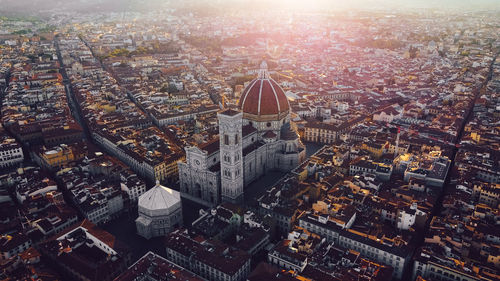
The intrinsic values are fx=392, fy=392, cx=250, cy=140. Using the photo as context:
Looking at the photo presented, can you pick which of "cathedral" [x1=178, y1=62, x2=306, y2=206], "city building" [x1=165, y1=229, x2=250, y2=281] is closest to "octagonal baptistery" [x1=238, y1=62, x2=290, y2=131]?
"cathedral" [x1=178, y1=62, x2=306, y2=206]

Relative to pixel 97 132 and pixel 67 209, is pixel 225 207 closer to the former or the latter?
pixel 67 209

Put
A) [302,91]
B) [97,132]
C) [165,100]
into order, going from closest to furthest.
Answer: [97,132] < [165,100] < [302,91]

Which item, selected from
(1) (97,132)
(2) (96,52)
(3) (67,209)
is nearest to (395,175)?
(3) (67,209)

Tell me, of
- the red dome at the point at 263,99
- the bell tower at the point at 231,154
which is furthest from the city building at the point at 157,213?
the red dome at the point at 263,99

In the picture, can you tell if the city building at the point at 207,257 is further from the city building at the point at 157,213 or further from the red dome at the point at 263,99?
the red dome at the point at 263,99

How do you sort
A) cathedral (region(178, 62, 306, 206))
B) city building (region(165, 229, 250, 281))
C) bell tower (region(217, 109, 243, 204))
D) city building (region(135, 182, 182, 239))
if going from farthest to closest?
cathedral (region(178, 62, 306, 206))
bell tower (region(217, 109, 243, 204))
city building (region(135, 182, 182, 239))
city building (region(165, 229, 250, 281))

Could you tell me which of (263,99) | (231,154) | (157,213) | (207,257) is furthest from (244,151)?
(207,257)

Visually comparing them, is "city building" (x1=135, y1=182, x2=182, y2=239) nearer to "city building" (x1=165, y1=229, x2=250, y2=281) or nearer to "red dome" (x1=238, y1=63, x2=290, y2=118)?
"city building" (x1=165, y1=229, x2=250, y2=281)
